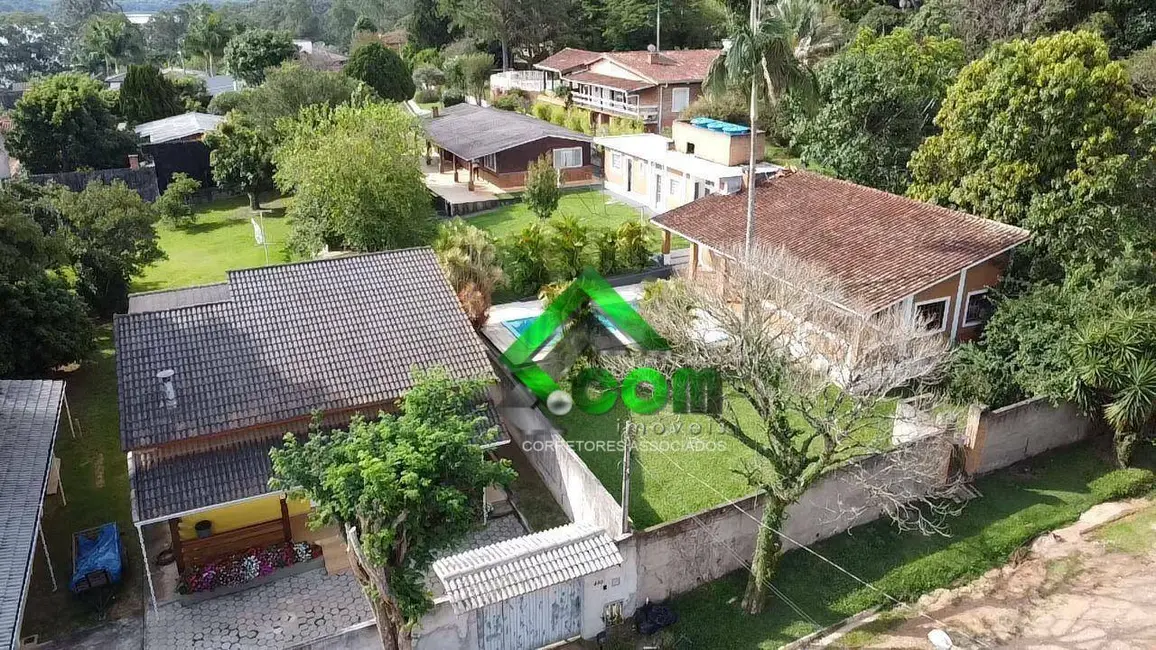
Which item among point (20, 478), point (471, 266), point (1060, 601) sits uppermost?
point (471, 266)

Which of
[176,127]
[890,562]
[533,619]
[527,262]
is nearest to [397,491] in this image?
[533,619]

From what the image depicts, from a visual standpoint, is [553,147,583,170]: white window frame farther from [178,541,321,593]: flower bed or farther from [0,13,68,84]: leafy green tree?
[0,13,68,84]: leafy green tree

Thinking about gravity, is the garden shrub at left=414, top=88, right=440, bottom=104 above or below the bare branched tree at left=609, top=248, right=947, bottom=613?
below

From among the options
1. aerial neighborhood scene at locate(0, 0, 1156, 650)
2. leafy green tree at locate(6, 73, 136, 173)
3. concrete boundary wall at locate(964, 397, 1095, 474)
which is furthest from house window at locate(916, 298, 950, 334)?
leafy green tree at locate(6, 73, 136, 173)

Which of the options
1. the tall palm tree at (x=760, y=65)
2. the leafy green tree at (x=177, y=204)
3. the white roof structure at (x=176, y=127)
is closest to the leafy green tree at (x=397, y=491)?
the tall palm tree at (x=760, y=65)

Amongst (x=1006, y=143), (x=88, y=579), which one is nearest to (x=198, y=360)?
(x=88, y=579)

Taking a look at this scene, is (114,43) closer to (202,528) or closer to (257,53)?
(257,53)

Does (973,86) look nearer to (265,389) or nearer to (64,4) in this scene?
(265,389)
